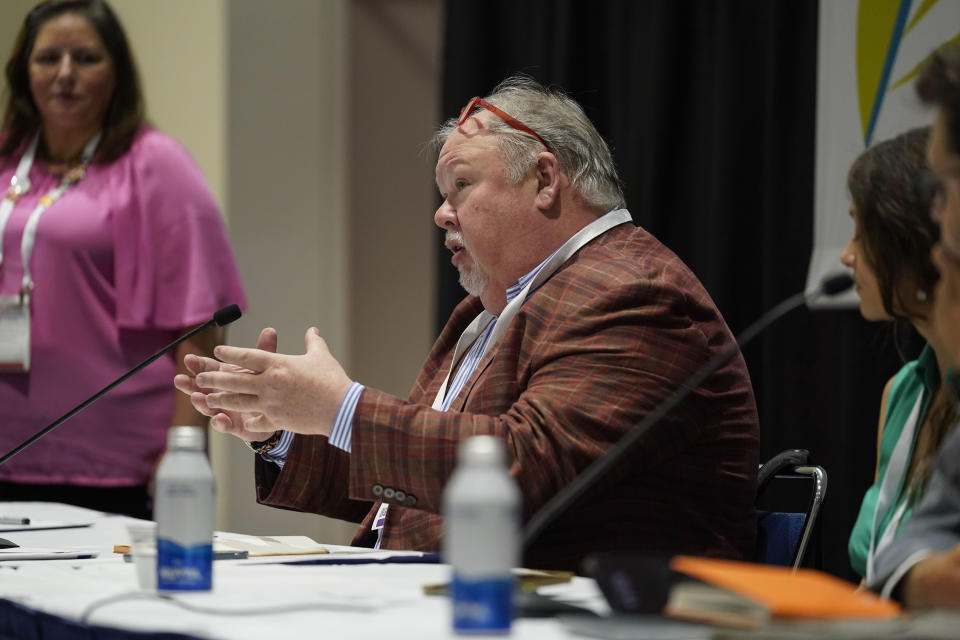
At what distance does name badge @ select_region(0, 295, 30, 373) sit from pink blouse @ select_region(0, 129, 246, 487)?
0.06ft

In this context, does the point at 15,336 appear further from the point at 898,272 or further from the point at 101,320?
the point at 898,272

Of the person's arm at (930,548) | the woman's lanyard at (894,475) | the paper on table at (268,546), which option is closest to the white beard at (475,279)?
the paper on table at (268,546)

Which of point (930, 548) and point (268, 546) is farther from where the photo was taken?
point (268, 546)

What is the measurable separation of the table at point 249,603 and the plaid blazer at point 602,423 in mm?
193

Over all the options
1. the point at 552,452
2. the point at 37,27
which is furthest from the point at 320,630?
the point at 37,27

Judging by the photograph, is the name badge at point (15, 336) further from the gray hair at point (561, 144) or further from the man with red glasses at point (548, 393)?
the gray hair at point (561, 144)

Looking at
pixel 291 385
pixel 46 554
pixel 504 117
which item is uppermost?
pixel 504 117

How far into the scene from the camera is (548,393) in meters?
1.82

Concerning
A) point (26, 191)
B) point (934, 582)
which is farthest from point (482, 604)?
point (26, 191)

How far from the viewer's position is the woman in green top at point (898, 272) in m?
1.63

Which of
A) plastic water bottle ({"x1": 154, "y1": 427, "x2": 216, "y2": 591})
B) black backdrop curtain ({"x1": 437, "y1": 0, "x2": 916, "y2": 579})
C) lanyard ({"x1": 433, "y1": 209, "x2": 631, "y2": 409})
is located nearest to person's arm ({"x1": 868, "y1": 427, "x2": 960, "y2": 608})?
plastic water bottle ({"x1": 154, "y1": 427, "x2": 216, "y2": 591})

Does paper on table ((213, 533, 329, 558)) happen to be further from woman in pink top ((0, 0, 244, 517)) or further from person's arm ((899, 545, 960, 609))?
woman in pink top ((0, 0, 244, 517))

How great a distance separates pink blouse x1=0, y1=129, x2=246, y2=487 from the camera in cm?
287

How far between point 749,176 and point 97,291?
5.53ft
